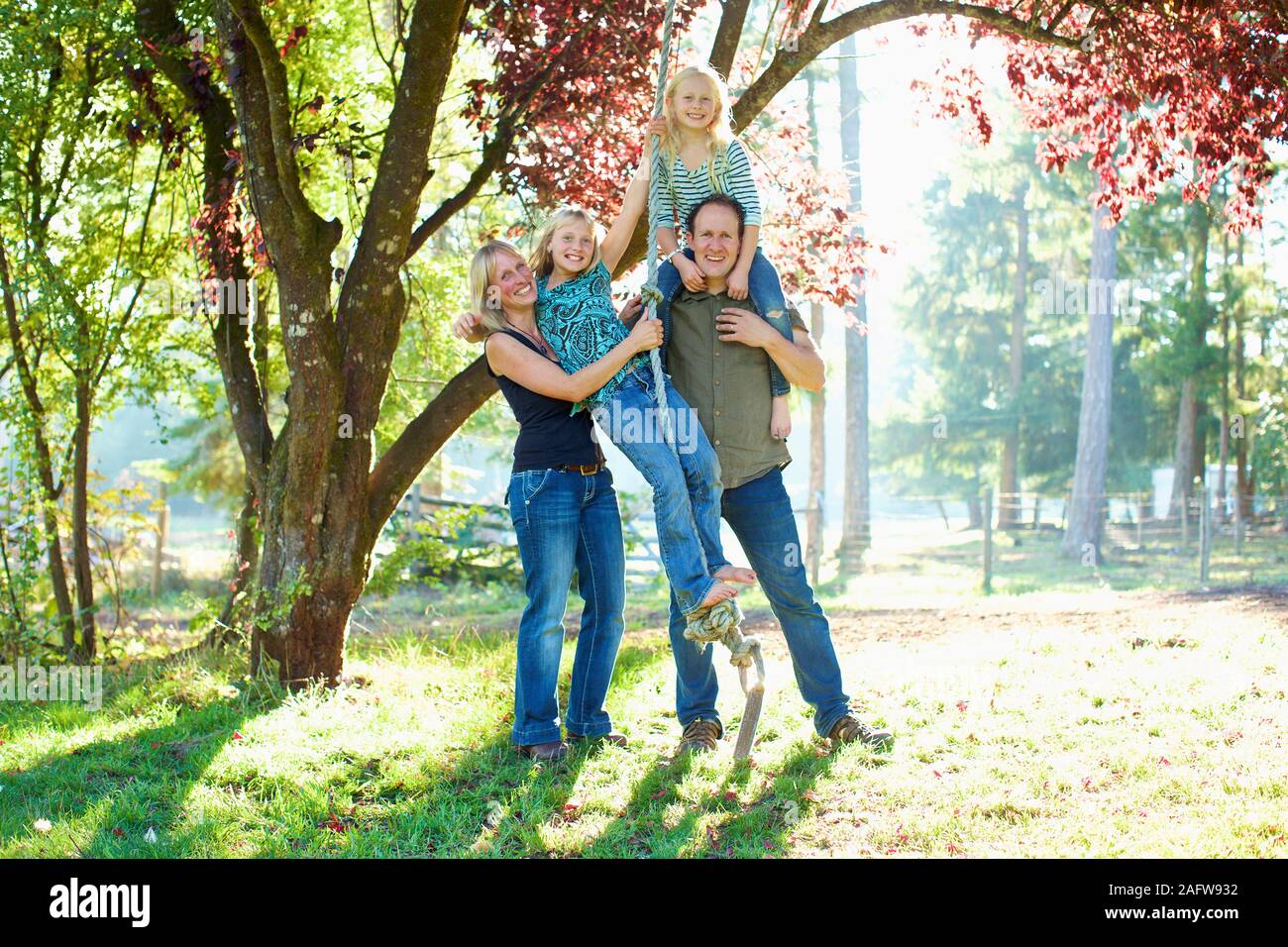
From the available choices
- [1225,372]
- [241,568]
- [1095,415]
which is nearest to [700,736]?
[241,568]

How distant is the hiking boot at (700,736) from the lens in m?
4.27

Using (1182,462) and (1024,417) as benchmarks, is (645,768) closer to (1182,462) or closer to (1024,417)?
(1182,462)

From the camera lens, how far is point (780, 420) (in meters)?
4.19

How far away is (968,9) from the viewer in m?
5.39

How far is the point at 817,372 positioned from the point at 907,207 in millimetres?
24289

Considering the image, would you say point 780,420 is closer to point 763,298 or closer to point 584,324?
point 763,298

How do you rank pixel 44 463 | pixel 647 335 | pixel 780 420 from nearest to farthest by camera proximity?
pixel 647 335, pixel 780 420, pixel 44 463

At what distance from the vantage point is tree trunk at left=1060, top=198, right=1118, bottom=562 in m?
18.2

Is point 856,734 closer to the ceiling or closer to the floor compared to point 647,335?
closer to the floor

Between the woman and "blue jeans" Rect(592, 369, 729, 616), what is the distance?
0.69ft

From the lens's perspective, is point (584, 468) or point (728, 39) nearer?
point (584, 468)

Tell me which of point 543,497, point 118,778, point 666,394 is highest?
point 666,394

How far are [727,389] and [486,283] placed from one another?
38.9 inches

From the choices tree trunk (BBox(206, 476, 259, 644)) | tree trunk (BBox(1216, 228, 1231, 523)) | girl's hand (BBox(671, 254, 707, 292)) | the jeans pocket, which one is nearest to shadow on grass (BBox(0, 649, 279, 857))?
tree trunk (BBox(206, 476, 259, 644))
